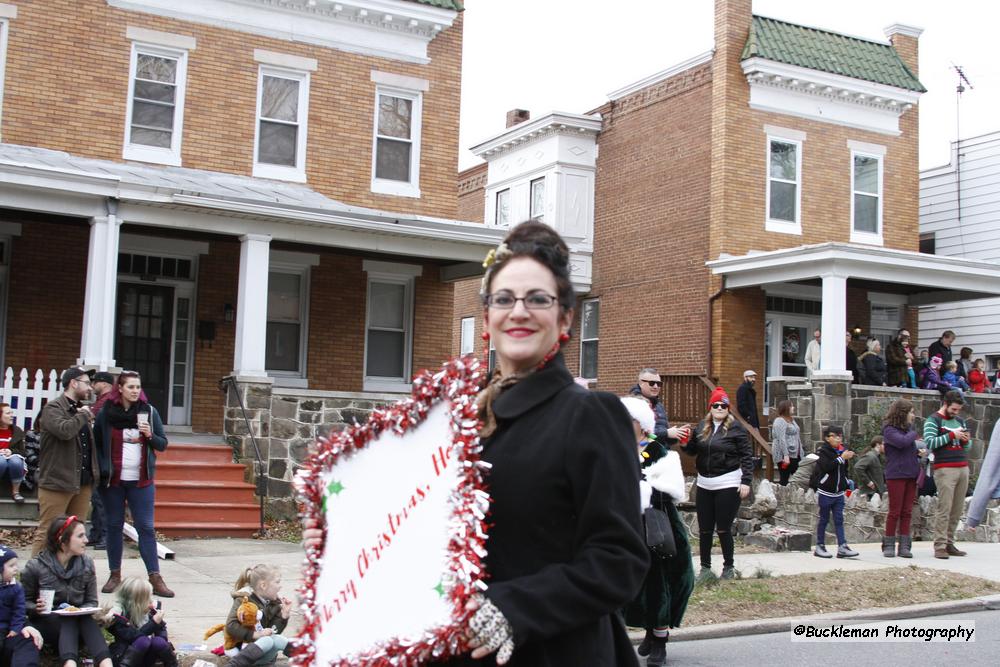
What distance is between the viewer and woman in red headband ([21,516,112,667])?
715 centimetres

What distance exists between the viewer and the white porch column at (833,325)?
1928 cm

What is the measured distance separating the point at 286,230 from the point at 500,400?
14004 mm

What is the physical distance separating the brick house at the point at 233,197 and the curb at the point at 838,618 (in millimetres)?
7589

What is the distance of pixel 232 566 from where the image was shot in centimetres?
1165

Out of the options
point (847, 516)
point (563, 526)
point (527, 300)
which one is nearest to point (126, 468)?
point (527, 300)

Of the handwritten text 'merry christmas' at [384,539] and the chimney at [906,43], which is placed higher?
the chimney at [906,43]

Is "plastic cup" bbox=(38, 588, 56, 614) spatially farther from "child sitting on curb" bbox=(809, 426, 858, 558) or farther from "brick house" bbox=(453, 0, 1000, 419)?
"brick house" bbox=(453, 0, 1000, 419)

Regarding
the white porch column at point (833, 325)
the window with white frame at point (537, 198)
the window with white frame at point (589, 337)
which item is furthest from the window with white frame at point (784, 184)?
the window with white frame at point (537, 198)

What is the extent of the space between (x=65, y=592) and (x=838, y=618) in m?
6.47

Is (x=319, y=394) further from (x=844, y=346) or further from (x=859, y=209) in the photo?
(x=859, y=209)

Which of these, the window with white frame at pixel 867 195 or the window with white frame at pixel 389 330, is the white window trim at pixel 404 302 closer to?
the window with white frame at pixel 389 330

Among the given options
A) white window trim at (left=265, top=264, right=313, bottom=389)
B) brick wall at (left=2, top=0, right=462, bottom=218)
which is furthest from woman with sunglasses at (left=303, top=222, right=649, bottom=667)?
white window trim at (left=265, top=264, right=313, bottom=389)

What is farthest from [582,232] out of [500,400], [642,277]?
[500,400]

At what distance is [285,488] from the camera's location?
1515 centimetres
